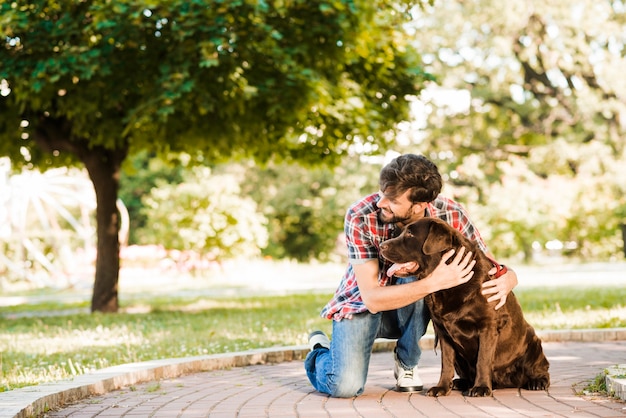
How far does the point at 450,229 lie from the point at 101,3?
27.4 feet

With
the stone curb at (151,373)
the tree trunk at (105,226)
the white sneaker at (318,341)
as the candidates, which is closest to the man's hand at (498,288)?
the stone curb at (151,373)

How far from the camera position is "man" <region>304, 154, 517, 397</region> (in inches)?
212

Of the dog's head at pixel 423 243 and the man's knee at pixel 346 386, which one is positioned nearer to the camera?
the dog's head at pixel 423 243

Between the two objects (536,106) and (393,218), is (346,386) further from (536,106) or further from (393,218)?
(536,106)

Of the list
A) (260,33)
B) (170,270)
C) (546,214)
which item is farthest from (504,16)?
(260,33)

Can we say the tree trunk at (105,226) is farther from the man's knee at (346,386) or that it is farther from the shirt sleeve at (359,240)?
the shirt sleeve at (359,240)

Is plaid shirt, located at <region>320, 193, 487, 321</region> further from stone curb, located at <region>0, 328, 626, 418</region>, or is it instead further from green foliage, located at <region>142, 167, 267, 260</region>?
green foliage, located at <region>142, 167, 267, 260</region>

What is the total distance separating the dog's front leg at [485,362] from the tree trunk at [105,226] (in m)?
11.0

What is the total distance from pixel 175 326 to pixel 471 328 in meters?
7.64

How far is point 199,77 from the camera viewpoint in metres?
12.4

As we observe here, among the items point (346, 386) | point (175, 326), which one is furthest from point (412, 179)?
point (175, 326)

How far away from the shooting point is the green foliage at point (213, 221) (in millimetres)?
33000

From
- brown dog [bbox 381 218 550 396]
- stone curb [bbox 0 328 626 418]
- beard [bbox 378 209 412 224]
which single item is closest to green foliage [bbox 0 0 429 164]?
stone curb [bbox 0 328 626 418]

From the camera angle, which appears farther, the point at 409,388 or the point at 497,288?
the point at 409,388
